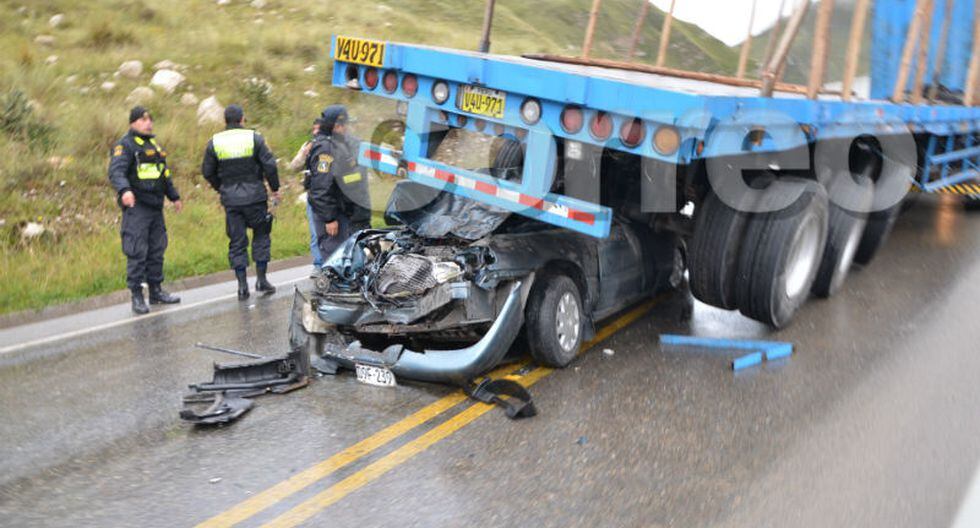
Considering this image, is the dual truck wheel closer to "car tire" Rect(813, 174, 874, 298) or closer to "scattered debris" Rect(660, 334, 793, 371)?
"scattered debris" Rect(660, 334, 793, 371)

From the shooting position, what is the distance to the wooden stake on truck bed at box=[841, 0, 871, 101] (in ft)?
21.4

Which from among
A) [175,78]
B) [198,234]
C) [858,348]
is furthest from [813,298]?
[175,78]

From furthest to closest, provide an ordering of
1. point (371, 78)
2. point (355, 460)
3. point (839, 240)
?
1. point (839, 240)
2. point (371, 78)
3. point (355, 460)

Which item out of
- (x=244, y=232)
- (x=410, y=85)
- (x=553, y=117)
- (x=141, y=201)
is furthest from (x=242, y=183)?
(x=553, y=117)

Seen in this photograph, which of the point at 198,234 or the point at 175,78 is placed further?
the point at 175,78

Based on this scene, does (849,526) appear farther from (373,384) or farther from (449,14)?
(449,14)

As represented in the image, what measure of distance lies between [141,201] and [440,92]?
3.32 m

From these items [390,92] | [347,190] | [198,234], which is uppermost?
[390,92]

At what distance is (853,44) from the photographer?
6.72 m

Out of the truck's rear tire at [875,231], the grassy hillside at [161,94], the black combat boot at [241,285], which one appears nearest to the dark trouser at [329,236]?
the black combat boot at [241,285]

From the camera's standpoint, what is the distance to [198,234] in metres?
10.2

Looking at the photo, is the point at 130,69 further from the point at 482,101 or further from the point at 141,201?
the point at 482,101

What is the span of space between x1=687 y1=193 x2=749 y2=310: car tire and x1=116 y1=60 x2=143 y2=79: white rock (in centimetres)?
1124

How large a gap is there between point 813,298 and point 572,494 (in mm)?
4506
